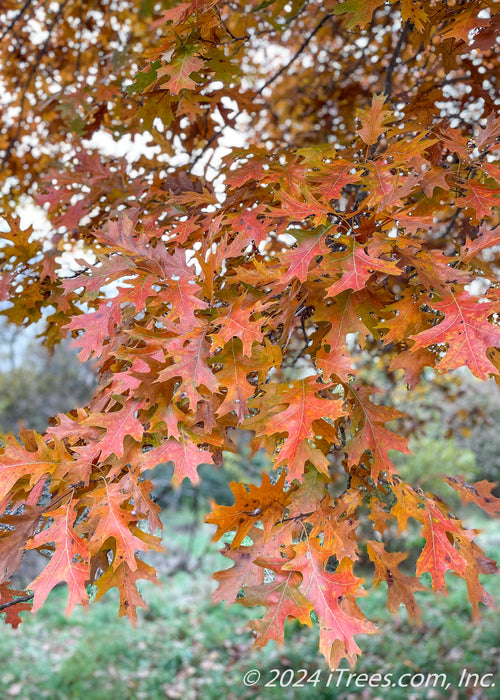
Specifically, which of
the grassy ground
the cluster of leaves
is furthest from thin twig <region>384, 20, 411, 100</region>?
the grassy ground

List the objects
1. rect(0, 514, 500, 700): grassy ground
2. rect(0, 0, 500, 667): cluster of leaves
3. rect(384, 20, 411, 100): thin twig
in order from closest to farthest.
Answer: rect(0, 0, 500, 667): cluster of leaves, rect(384, 20, 411, 100): thin twig, rect(0, 514, 500, 700): grassy ground

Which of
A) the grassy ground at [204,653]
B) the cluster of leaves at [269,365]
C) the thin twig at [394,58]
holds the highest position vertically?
the thin twig at [394,58]

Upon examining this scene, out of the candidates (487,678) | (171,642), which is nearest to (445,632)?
(487,678)

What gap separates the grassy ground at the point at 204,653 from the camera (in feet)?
13.4

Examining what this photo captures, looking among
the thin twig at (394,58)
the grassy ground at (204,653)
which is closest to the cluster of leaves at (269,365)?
the thin twig at (394,58)

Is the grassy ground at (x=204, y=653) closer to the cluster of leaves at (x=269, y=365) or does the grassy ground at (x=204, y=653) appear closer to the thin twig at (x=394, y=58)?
the cluster of leaves at (x=269, y=365)

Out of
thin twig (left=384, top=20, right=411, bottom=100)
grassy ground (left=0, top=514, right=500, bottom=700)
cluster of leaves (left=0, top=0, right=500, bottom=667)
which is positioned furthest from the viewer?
grassy ground (left=0, top=514, right=500, bottom=700)

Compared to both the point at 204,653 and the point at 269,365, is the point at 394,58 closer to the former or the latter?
the point at 269,365

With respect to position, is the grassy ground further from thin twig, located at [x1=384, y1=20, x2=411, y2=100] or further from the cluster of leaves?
thin twig, located at [x1=384, y1=20, x2=411, y2=100]

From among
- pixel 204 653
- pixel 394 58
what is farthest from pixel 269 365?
pixel 204 653

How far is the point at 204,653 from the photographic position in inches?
186

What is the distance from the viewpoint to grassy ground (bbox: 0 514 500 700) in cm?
409

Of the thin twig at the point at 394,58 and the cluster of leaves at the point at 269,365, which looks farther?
the thin twig at the point at 394,58

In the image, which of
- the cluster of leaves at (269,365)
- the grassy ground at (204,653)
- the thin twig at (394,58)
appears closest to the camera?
the cluster of leaves at (269,365)
